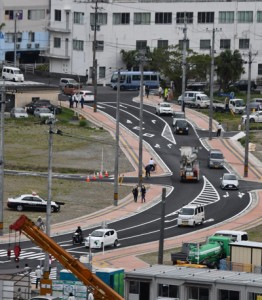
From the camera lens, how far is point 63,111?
16338 centimetres

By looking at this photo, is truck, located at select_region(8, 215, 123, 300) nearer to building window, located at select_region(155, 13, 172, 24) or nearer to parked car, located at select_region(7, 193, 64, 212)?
parked car, located at select_region(7, 193, 64, 212)

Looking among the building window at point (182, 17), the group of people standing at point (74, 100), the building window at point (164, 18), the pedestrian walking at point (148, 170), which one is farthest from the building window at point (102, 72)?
the pedestrian walking at point (148, 170)

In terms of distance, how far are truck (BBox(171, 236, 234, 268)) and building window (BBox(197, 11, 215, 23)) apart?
9176 cm

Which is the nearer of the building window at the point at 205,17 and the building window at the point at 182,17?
the building window at the point at 182,17

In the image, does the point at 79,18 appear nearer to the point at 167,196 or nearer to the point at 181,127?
the point at 181,127

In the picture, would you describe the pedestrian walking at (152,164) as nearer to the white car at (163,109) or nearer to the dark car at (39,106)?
the dark car at (39,106)

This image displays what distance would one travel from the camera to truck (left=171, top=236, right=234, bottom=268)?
3807 inches

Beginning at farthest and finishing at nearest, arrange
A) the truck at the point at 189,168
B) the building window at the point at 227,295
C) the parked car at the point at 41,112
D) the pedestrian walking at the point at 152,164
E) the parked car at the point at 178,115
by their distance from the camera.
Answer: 1. the parked car at the point at 41,112
2. the parked car at the point at 178,115
3. the pedestrian walking at the point at 152,164
4. the truck at the point at 189,168
5. the building window at the point at 227,295

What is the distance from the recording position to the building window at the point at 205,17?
19088 centimetres

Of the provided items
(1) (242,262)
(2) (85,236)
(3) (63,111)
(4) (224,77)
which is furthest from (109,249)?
(4) (224,77)

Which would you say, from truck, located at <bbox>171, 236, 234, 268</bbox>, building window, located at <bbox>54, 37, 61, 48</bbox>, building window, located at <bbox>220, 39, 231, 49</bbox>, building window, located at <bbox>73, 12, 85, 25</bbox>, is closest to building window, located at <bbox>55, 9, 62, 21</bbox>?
building window, located at <bbox>54, 37, 61, 48</bbox>

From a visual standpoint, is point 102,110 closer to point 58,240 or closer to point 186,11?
point 186,11

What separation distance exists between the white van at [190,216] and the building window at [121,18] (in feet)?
259

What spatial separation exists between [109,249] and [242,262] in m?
13.3
